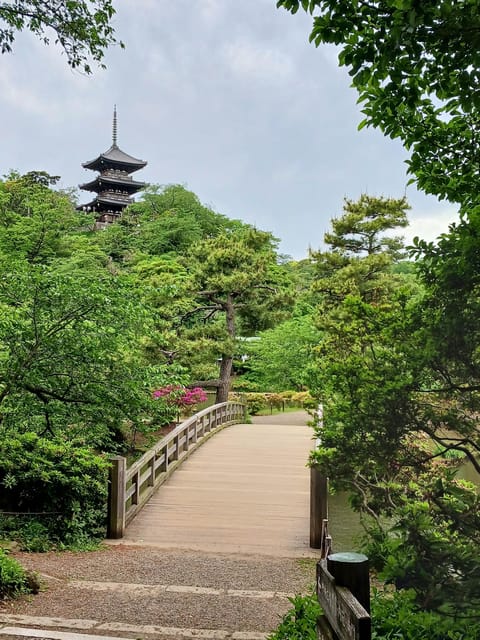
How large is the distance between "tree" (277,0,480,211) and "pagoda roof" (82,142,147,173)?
114 ft

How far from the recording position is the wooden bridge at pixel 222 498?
6.00 metres

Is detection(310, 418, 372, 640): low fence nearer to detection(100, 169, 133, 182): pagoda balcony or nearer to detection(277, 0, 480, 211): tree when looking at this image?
detection(277, 0, 480, 211): tree

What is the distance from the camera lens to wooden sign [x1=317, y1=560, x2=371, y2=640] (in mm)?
1476

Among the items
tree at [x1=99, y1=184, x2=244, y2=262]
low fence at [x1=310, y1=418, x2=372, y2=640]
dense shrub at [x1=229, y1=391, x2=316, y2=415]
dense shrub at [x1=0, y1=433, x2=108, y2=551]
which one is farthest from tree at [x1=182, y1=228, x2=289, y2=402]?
low fence at [x1=310, y1=418, x2=372, y2=640]

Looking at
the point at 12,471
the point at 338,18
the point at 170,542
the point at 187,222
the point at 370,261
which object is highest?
the point at 187,222

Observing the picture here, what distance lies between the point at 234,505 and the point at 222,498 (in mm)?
322

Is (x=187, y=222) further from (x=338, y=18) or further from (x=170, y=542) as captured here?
(x=338, y=18)

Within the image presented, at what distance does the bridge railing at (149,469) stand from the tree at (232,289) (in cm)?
292

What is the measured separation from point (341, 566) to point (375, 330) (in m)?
1.18

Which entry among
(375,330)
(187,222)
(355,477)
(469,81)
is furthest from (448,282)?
(187,222)

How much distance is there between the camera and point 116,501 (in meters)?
6.07

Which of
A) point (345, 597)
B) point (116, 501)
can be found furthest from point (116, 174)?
point (345, 597)

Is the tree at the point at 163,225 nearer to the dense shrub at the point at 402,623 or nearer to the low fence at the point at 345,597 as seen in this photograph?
the dense shrub at the point at 402,623

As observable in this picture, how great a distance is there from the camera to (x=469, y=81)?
6.91ft
